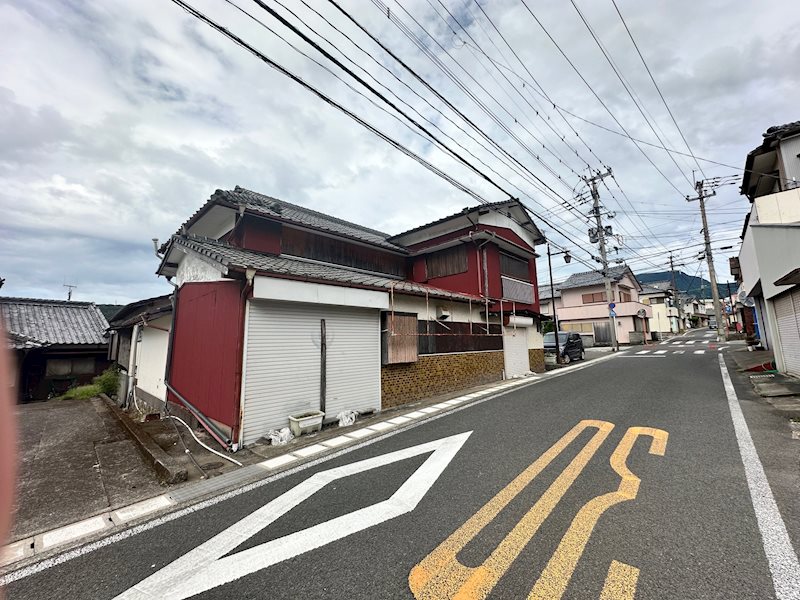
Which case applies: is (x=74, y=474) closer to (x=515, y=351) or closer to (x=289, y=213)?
(x=289, y=213)

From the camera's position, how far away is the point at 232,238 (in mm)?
10453

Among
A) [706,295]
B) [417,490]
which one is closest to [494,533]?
[417,490]

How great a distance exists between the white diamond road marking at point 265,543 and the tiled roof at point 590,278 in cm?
3217

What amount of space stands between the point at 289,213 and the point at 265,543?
12.0 m

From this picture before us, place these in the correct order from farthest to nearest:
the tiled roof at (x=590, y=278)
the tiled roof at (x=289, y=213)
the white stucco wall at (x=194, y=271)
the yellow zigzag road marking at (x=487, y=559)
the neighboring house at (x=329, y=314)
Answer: the tiled roof at (x=590, y=278)
the tiled roof at (x=289, y=213)
the white stucco wall at (x=194, y=271)
the neighboring house at (x=329, y=314)
the yellow zigzag road marking at (x=487, y=559)

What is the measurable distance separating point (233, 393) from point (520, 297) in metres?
12.5

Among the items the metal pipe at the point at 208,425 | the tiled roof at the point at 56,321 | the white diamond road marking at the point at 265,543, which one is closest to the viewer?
the white diamond road marking at the point at 265,543

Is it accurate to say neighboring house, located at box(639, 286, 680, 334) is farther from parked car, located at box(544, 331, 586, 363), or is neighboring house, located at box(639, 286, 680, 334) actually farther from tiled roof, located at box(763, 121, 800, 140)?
tiled roof, located at box(763, 121, 800, 140)

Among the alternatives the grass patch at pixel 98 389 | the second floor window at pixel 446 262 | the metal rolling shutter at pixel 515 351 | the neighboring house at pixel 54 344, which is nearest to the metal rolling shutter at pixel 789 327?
the metal rolling shutter at pixel 515 351

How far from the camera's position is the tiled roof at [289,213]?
32.2 feet

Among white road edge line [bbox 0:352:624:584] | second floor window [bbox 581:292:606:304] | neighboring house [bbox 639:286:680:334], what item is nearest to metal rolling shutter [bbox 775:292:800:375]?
white road edge line [bbox 0:352:624:584]

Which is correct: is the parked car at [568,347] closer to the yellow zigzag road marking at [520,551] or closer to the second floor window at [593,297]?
the second floor window at [593,297]

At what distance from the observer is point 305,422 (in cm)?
673

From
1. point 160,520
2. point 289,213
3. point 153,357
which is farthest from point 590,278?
point 160,520
